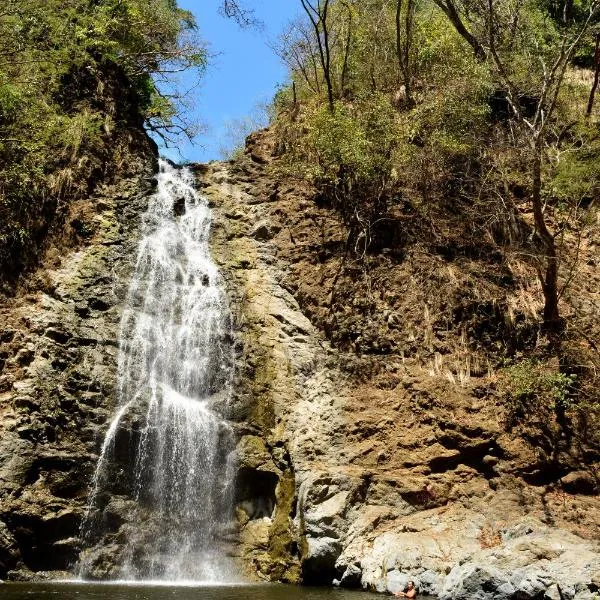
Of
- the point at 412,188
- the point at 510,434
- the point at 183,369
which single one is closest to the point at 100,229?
the point at 183,369

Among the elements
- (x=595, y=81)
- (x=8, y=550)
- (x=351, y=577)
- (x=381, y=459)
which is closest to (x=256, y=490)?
(x=381, y=459)

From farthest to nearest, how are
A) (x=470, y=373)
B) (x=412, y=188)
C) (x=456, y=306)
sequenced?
(x=412, y=188), (x=456, y=306), (x=470, y=373)

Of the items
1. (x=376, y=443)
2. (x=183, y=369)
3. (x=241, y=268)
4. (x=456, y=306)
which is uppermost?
(x=241, y=268)

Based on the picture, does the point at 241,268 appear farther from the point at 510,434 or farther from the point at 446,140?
the point at 510,434

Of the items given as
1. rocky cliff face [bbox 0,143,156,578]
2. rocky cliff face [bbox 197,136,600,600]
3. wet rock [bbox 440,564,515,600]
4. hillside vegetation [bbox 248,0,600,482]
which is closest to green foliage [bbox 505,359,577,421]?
hillside vegetation [bbox 248,0,600,482]

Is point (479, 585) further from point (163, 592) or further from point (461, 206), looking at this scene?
point (461, 206)

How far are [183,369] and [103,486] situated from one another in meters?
3.34

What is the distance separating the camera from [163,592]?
33.6ft

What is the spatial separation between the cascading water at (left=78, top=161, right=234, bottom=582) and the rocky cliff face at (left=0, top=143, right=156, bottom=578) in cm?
36

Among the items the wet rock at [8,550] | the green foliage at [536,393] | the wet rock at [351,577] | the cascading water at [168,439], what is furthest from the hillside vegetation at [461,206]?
the wet rock at [8,550]

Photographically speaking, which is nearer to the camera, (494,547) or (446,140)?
(494,547)

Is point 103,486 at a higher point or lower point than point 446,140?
lower

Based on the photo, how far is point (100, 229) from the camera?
17.4 m

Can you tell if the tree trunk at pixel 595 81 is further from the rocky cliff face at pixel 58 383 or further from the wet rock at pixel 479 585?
the wet rock at pixel 479 585
